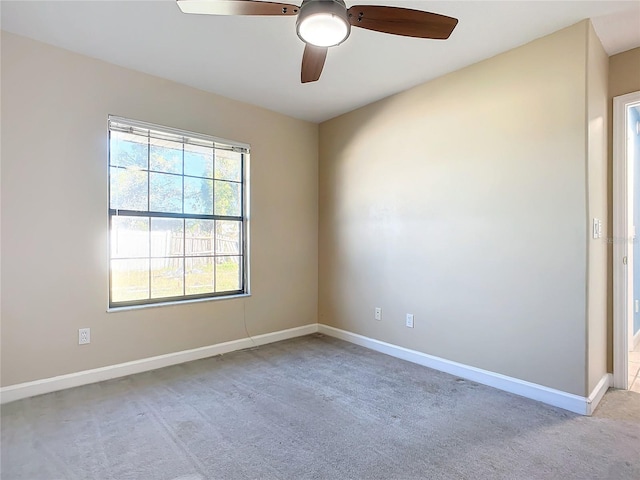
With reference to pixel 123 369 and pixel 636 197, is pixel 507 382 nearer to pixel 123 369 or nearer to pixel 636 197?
pixel 636 197

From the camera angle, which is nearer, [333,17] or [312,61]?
[333,17]

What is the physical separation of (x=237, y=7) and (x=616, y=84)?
2.80 meters

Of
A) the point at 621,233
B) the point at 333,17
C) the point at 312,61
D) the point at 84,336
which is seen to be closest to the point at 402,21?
the point at 333,17

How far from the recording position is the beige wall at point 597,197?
2.24m

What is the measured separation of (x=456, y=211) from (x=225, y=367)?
2.42 m

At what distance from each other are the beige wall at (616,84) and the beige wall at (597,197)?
0.05 metres

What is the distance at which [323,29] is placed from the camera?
5.33 ft

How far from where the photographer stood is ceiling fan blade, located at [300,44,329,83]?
1927 millimetres

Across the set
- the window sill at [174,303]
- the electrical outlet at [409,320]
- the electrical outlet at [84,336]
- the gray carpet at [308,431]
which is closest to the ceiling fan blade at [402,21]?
the gray carpet at [308,431]

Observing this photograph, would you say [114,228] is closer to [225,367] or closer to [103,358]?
[103,358]

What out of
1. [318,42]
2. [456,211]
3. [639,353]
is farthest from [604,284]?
[318,42]

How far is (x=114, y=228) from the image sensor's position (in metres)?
2.85

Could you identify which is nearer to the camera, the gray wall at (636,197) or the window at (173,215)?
the window at (173,215)

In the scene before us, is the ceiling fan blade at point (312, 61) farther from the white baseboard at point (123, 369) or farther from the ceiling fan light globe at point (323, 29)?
the white baseboard at point (123, 369)
